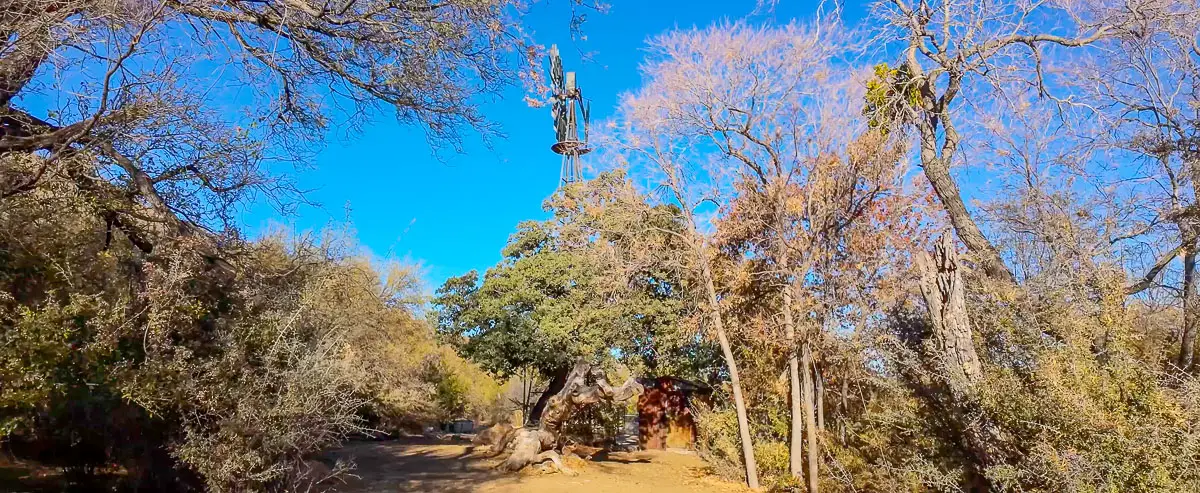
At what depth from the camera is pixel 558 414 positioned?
13.1m

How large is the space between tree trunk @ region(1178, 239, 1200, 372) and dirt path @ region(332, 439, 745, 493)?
642 centimetres

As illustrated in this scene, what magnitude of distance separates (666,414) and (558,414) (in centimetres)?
624

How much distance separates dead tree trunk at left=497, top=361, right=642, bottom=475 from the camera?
1242 cm

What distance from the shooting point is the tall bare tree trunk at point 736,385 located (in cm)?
1127

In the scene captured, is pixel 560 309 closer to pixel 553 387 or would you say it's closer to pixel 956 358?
pixel 553 387

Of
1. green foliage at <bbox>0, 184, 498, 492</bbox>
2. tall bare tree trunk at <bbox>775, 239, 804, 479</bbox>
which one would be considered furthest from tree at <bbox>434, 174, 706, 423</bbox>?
green foliage at <bbox>0, 184, 498, 492</bbox>

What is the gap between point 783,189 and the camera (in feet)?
35.2

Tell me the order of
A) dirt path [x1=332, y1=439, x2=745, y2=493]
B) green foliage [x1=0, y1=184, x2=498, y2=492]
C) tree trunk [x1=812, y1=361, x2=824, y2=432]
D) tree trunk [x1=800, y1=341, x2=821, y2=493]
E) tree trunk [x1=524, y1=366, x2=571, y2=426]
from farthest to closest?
1. tree trunk [x1=524, y1=366, x2=571, y2=426]
2. tree trunk [x1=812, y1=361, x2=824, y2=432]
3. dirt path [x1=332, y1=439, x2=745, y2=493]
4. tree trunk [x1=800, y1=341, x2=821, y2=493]
5. green foliage [x1=0, y1=184, x2=498, y2=492]

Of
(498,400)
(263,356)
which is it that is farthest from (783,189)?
(498,400)

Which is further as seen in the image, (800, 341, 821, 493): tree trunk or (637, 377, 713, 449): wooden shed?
(637, 377, 713, 449): wooden shed

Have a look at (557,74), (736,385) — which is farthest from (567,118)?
(736,385)

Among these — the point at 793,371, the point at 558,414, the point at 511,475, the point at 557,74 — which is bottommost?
the point at 511,475

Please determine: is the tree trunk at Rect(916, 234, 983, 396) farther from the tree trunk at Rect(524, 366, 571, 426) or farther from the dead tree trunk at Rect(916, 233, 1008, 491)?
the tree trunk at Rect(524, 366, 571, 426)

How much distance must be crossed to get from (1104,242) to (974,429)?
420 cm
